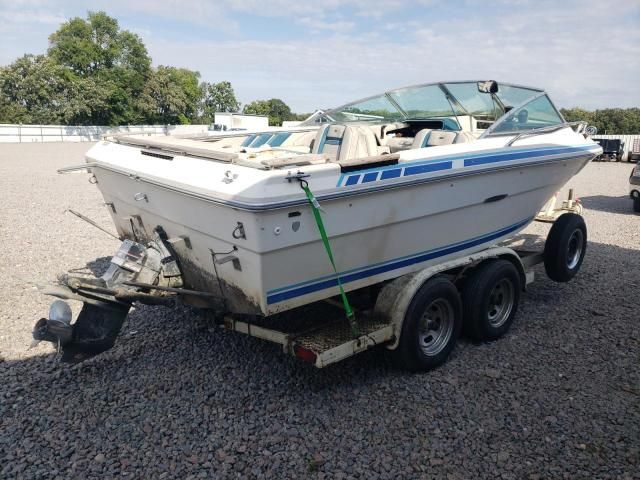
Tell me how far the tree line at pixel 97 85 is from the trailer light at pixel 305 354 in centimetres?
4079

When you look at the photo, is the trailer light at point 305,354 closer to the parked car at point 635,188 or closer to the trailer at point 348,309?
the trailer at point 348,309

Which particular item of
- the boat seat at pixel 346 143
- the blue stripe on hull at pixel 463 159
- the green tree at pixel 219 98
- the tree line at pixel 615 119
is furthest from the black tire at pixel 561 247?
the green tree at pixel 219 98

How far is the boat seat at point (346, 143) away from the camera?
4.37 m

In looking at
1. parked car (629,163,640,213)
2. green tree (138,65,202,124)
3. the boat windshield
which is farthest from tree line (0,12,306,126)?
the boat windshield

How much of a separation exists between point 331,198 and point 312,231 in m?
0.23

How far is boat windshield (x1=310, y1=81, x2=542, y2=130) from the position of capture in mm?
5113

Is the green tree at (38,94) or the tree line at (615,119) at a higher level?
the green tree at (38,94)

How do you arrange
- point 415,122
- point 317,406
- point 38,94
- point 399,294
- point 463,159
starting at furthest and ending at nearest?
point 38,94 → point 415,122 → point 463,159 → point 399,294 → point 317,406

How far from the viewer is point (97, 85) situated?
46938mm

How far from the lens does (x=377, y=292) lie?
404cm

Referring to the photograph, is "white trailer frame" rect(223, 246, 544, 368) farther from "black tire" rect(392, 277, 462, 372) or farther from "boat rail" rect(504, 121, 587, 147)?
"boat rail" rect(504, 121, 587, 147)

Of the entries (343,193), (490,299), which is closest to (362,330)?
(343,193)

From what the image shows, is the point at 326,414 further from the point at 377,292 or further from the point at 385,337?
the point at 377,292

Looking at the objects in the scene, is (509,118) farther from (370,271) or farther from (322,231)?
(322,231)
